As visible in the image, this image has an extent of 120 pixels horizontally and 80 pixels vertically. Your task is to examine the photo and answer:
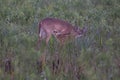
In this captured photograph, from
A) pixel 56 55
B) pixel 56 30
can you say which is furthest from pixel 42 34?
pixel 56 55

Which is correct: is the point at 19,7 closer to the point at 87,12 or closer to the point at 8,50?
the point at 87,12

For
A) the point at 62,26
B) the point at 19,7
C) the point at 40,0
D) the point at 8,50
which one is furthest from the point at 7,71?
the point at 40,0

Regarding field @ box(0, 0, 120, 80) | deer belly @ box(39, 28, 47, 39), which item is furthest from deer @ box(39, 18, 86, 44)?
field @ box(0, 0, 120, 80)

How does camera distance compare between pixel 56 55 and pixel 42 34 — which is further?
pixel 42 34

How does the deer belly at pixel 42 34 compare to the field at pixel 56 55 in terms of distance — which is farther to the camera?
the deer belly at pixel 42 34

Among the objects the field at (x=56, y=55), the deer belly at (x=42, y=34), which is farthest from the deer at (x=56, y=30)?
the field at (x=56, y=55)

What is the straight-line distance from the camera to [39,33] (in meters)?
6.58

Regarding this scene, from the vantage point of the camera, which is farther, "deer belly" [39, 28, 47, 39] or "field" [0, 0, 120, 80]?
"deer belly" [39, 28, 47, 39]

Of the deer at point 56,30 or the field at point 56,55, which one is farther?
the deer at point 56,30

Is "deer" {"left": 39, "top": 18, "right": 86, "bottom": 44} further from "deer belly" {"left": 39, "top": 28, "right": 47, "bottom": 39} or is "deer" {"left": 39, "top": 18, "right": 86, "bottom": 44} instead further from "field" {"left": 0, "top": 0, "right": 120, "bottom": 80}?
"field" {"left": 0, "top": 0, "right": 120, "bottom": 80}

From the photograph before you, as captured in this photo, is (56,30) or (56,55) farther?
(56,30)

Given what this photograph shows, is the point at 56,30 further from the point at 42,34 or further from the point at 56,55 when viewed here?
the point at 56,55

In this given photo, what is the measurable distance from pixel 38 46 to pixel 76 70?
0.89 metres

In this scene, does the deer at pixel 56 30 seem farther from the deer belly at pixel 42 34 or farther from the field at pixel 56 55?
the field at pixel 56 55
